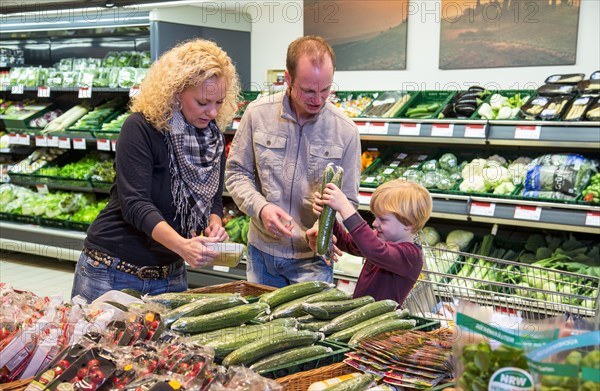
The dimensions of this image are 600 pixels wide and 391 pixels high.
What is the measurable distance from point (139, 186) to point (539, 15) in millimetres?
3225

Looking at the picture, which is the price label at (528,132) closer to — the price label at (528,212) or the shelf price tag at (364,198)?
the price label at (528,212)

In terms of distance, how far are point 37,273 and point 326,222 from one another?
469cm

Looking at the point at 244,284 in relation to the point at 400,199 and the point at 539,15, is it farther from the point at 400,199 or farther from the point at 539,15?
the point at 539,15

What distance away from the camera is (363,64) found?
5.24 m

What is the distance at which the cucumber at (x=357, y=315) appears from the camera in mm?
1966

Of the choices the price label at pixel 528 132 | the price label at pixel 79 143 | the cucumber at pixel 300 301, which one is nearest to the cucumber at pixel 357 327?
the cucumber at pixel 300 301

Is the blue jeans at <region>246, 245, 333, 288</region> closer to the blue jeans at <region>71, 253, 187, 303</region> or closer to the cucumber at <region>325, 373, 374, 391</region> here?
the blue jeans at <region>71, 253, 187, 303</region>

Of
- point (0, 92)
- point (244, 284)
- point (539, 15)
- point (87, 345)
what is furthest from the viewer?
point (0, 92)

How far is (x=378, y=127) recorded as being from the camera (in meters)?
4.46

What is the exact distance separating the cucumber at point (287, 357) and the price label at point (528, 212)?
2441 millimetres

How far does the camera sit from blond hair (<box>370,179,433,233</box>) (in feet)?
8.18

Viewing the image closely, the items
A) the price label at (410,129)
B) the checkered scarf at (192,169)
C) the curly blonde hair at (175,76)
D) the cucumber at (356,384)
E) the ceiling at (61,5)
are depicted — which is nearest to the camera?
the cucumber at (356,384)

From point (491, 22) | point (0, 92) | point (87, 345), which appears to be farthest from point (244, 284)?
point (0, 92)

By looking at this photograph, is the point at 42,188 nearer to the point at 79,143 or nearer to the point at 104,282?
the point at 79,143
